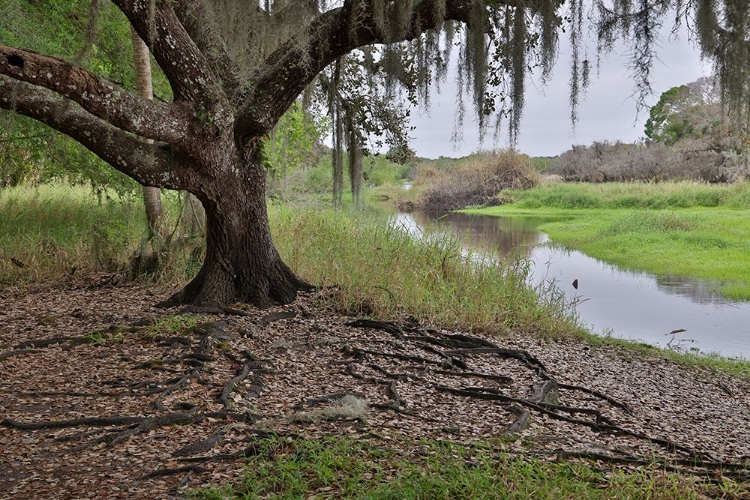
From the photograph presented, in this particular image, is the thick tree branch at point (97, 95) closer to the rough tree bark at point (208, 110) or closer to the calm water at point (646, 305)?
the rough tree bark at point (208, 110)

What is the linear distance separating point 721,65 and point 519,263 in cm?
424

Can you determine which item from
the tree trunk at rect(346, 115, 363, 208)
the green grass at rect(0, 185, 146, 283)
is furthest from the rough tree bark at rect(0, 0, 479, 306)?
the green grass at rect(0, 185, 146, 283)

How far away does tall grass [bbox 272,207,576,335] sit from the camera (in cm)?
729

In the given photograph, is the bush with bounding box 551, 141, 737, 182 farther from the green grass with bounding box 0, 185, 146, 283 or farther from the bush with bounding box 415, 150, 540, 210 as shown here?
the green grass with bounding box 0, 185, 146, 283

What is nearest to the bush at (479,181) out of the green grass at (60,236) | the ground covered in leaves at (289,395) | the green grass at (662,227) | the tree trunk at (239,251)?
the green grass at (662,227)

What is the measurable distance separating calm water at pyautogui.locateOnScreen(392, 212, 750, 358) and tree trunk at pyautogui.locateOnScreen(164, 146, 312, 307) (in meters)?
2.74

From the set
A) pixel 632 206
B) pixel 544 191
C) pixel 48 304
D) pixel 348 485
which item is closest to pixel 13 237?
pixel 48 304

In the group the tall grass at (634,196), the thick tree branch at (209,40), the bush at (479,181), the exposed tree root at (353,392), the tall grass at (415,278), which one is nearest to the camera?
the exposed tree root at (353,392)

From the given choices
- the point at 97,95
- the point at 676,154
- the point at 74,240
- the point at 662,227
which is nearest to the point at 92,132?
the point at 97,95

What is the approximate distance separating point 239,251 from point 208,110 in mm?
1383

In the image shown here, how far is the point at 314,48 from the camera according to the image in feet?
20.4

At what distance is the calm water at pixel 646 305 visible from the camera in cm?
862

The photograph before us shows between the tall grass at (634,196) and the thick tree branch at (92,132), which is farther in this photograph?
the tall grass at (634,196)

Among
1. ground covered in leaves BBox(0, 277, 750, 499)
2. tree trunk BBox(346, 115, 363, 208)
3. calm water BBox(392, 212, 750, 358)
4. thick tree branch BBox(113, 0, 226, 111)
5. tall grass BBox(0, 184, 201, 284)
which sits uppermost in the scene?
thick tree branch BBox(113, 0, 226, 111)
